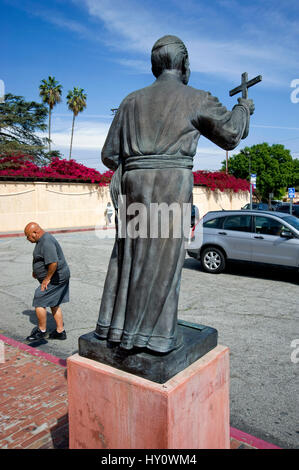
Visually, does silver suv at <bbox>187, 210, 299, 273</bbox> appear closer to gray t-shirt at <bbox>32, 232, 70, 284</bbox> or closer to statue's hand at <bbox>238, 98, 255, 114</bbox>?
gray t-shirt at <bbox>32, 232, 70, 284</bbox>

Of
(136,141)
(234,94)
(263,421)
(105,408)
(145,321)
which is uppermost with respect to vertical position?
(234,94)

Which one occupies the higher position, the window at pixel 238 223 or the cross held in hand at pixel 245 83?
the cross held in hand at pixel 245 83

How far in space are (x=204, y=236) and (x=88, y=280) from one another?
323 cm

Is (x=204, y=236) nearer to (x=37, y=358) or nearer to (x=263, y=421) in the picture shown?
(x=37, y=358)

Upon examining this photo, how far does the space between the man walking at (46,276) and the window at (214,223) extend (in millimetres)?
5349

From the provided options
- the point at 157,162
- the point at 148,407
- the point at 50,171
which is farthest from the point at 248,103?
the point at 50,171

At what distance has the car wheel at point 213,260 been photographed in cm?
973

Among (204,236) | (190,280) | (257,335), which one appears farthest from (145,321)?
(204,236)

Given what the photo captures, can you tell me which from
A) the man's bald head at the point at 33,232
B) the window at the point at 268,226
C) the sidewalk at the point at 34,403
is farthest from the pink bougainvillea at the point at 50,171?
the sidewalk at the point at 34,403

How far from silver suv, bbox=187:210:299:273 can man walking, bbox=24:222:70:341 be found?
5138mm

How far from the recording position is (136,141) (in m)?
2.51

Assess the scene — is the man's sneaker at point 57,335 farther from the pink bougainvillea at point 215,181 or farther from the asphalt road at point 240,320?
the pink bougainvillea at point 215,181

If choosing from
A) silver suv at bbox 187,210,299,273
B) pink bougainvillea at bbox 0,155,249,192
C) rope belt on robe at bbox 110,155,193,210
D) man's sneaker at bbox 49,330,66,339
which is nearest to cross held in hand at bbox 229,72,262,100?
rope belt on robe at bbox 110,155,193,210

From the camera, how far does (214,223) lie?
9977 mm
